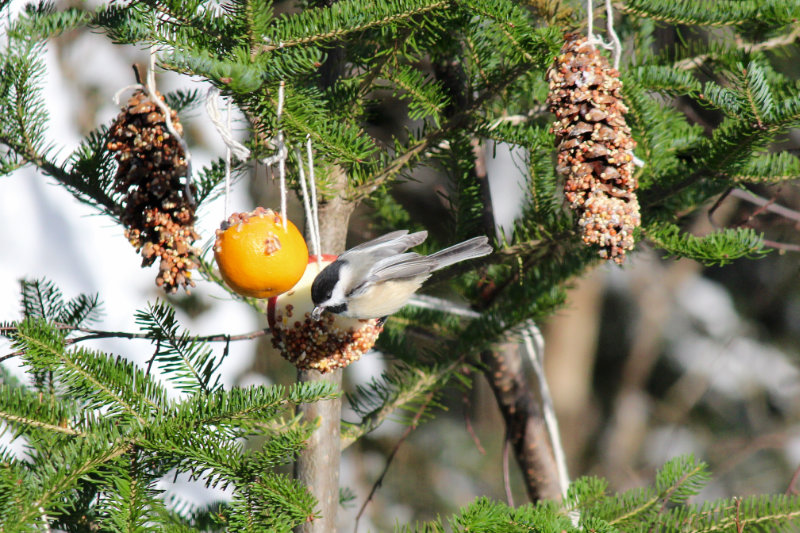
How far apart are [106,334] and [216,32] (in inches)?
20.6

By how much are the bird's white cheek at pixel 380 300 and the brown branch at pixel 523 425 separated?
1.83ft

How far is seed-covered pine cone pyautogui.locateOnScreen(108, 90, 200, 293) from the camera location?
0.95 metres

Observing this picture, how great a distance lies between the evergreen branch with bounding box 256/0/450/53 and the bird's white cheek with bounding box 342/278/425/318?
0.35 metres

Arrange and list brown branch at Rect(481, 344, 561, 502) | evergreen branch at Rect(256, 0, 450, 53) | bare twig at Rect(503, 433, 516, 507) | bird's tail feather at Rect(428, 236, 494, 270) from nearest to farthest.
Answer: evergreen branch at Rect(256, 0, 450, 53) → bird's tail feather at Rect(428, 236, 494, 270) → bare twig at Rect(503, 433, 516, 507) → brown branch at Rect(481, 344, 561, 502)

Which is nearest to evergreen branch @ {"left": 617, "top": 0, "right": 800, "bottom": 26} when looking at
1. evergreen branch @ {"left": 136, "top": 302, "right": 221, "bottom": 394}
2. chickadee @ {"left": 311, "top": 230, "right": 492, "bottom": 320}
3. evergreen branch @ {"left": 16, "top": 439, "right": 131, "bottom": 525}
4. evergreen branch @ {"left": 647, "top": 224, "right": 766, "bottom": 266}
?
evergreen branch @ {"left": 647, "top": 224, "right": 766, "bottom": 266}

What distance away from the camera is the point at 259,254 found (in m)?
0.89

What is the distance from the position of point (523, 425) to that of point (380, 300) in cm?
73

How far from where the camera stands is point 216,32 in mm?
864

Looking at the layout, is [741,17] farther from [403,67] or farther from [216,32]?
[216,32]

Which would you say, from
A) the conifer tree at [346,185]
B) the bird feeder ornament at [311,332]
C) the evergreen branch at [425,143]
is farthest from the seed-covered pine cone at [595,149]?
the bird feeder ornament at [311,332]

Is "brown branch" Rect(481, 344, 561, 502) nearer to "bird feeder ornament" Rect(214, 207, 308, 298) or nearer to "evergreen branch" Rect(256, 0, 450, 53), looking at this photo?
"bird feeder ornament" Rect(214, 207, 308, 298)

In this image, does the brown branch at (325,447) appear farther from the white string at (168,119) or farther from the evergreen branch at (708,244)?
the evergreen branch at (708,244)

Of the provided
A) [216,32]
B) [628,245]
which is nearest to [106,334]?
[216,32]

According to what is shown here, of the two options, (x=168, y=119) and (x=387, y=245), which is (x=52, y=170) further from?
(x=387, y=245)
